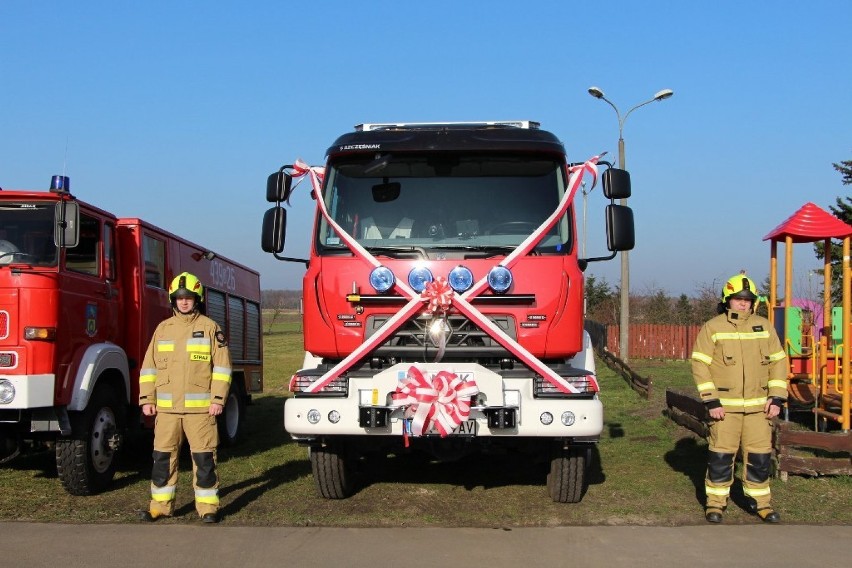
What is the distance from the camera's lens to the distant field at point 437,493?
6676mm

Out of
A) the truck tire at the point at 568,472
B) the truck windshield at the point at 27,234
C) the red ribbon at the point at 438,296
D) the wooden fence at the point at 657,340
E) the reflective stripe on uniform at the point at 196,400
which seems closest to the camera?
the red ribbon at the point at 438,296

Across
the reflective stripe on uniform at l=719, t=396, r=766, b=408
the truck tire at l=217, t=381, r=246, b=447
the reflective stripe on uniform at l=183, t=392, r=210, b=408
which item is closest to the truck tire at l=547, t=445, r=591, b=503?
the reflective stripe on uniform at l=719, t=396, r=766, b=408

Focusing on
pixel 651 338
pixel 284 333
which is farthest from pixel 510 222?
pixel 284 333

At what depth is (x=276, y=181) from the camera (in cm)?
718

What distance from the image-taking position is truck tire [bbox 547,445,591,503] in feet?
22.9

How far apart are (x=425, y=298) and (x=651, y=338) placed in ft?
100

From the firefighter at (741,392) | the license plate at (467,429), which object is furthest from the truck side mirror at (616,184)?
the license plate at (467,429)

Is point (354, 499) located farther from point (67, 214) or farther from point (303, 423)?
point (67, 214)

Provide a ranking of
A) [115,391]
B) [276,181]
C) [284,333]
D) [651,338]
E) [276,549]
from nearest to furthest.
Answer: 1. [276,549]
2. [276,181]
3. [115,391]
4. [651,338]
5. [284,333]

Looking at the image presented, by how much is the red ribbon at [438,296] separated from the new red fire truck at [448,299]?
0.04 feet

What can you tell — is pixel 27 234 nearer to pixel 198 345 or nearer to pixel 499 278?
pixel 198 345

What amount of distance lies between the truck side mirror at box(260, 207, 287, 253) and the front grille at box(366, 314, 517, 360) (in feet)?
3.82

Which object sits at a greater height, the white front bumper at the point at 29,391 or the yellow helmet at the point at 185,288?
the yellow helmet at the point at 185,288

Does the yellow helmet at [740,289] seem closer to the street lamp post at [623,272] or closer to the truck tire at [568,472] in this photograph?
the truck tire at [568,472]
